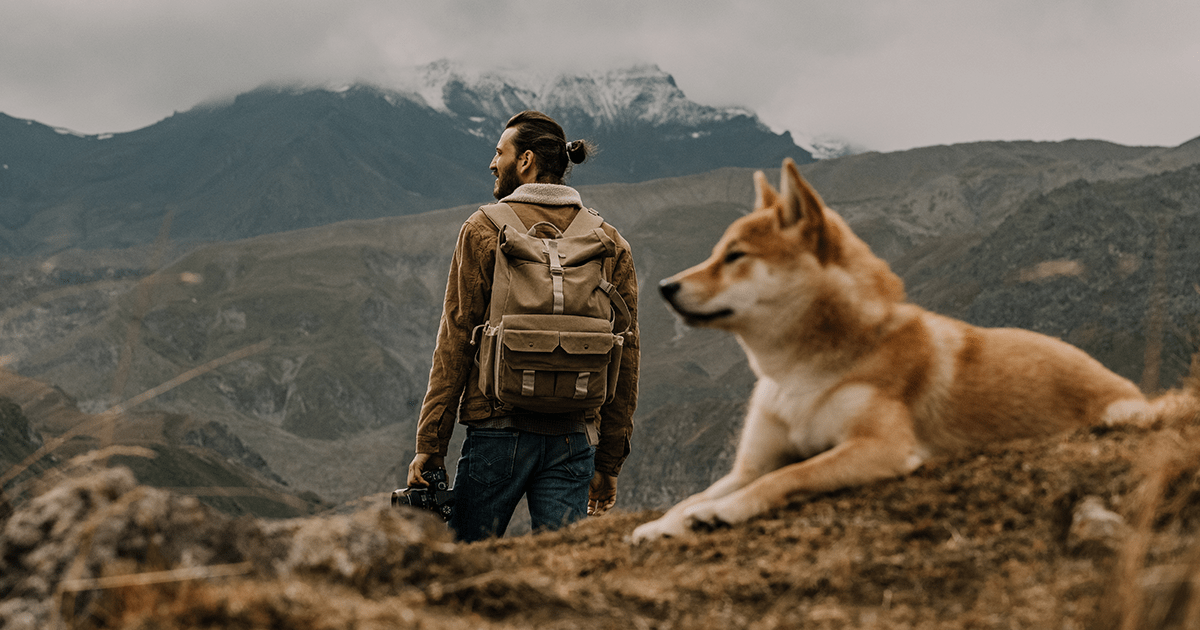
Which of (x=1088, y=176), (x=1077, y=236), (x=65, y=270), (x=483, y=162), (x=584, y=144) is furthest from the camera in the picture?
(x=483, y=162)

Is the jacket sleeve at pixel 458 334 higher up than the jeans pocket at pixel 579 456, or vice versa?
the jacket sleeve at pixel 458 334

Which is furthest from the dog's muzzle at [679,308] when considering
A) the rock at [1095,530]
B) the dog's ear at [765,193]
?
the rock at [1095,530]

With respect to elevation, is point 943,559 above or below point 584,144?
below

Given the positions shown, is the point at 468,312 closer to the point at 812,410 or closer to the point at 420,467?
the point at 420,467

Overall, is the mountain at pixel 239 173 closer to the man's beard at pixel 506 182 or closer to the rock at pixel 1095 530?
the man's beard at pixel 506 182

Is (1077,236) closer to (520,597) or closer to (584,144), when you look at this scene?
(584,144)

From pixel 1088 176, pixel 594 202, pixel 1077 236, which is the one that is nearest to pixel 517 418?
pixel 1077 236

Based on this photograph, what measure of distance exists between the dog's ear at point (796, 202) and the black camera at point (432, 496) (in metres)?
2.22

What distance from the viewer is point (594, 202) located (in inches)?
3280

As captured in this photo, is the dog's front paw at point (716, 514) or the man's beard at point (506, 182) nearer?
the dog's front paw at point (716, 514)

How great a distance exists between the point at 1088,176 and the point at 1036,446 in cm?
6947

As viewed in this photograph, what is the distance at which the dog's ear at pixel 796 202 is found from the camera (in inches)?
135

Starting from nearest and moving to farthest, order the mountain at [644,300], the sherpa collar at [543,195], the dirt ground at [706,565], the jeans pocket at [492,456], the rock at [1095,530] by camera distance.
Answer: the dirt ground at [706,565], the rock at [1095,530], the jeans pocket at [492,456], the sherpa collar at [543,195], the mountain at [644,300]

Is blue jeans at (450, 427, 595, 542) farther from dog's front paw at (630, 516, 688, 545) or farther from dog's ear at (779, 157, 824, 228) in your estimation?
dog's ear at (779, 157, 824, 228)
